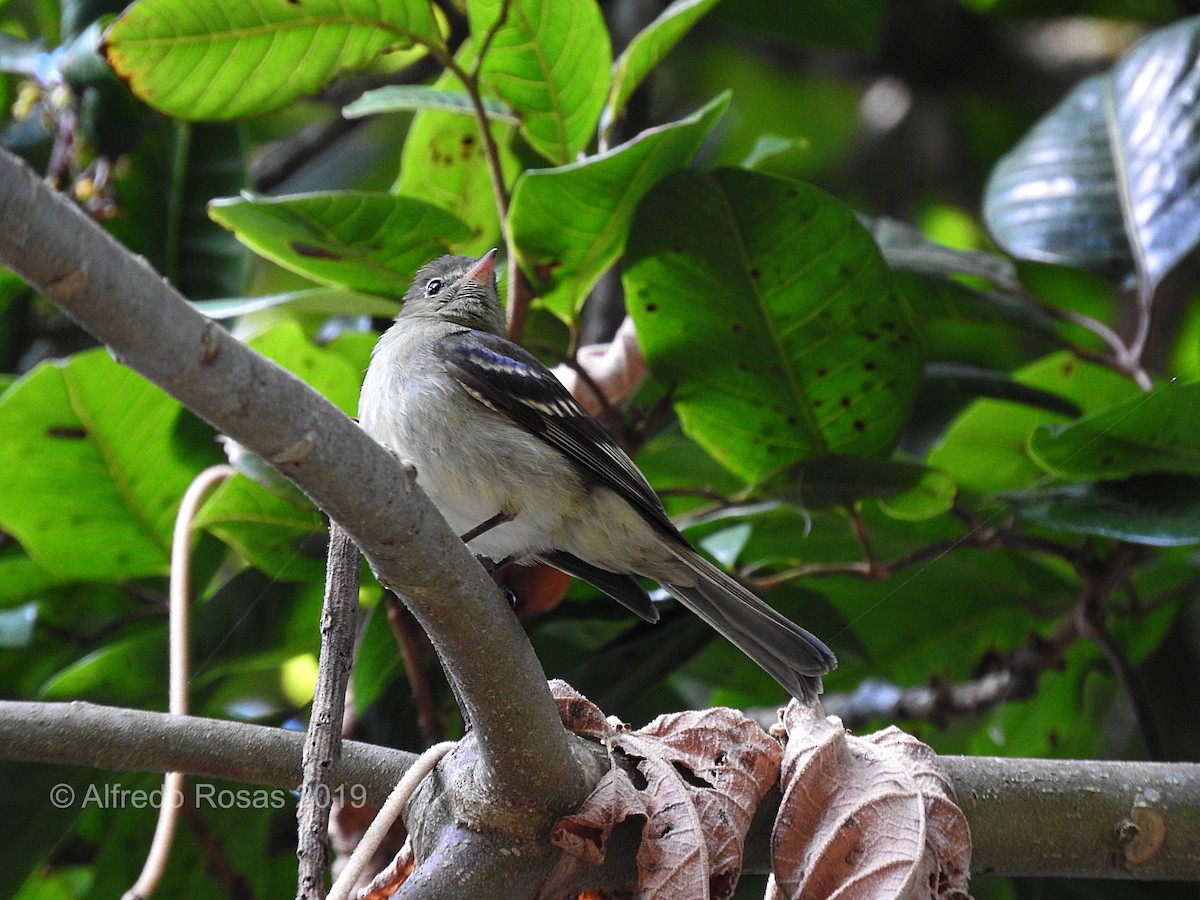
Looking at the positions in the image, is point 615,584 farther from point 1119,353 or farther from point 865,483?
point 1119,353

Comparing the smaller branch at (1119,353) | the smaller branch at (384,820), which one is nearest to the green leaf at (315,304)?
the smaller branch at (384,820)

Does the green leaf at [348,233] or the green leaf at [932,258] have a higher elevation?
the green leaf at [348,233]

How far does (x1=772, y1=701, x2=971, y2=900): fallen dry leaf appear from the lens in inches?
50.6

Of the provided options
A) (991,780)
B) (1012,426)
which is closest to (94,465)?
(991,780)

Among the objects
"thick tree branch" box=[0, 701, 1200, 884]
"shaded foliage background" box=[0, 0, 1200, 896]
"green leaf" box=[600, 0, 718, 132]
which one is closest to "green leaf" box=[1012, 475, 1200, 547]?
"shaded foliage background" box=[0, 0, 1200, 896]

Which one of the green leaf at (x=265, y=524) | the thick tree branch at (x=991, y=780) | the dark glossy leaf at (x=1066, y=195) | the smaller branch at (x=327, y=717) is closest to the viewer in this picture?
the smaller branch at (x=327, y=717)

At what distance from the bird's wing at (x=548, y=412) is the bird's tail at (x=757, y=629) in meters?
0.13

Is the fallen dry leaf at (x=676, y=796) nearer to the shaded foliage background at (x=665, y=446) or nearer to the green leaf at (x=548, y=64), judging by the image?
the shaded foliage background at (x=665, y=446)

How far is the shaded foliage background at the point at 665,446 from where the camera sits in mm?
2072

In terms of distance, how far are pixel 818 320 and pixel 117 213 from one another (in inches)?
69.1

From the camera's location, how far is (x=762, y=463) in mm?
2199

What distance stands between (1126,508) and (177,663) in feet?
5.30

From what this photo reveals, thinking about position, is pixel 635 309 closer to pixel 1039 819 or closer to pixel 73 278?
pixel 1039 819

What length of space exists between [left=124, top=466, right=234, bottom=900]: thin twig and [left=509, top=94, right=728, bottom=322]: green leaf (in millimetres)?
699
